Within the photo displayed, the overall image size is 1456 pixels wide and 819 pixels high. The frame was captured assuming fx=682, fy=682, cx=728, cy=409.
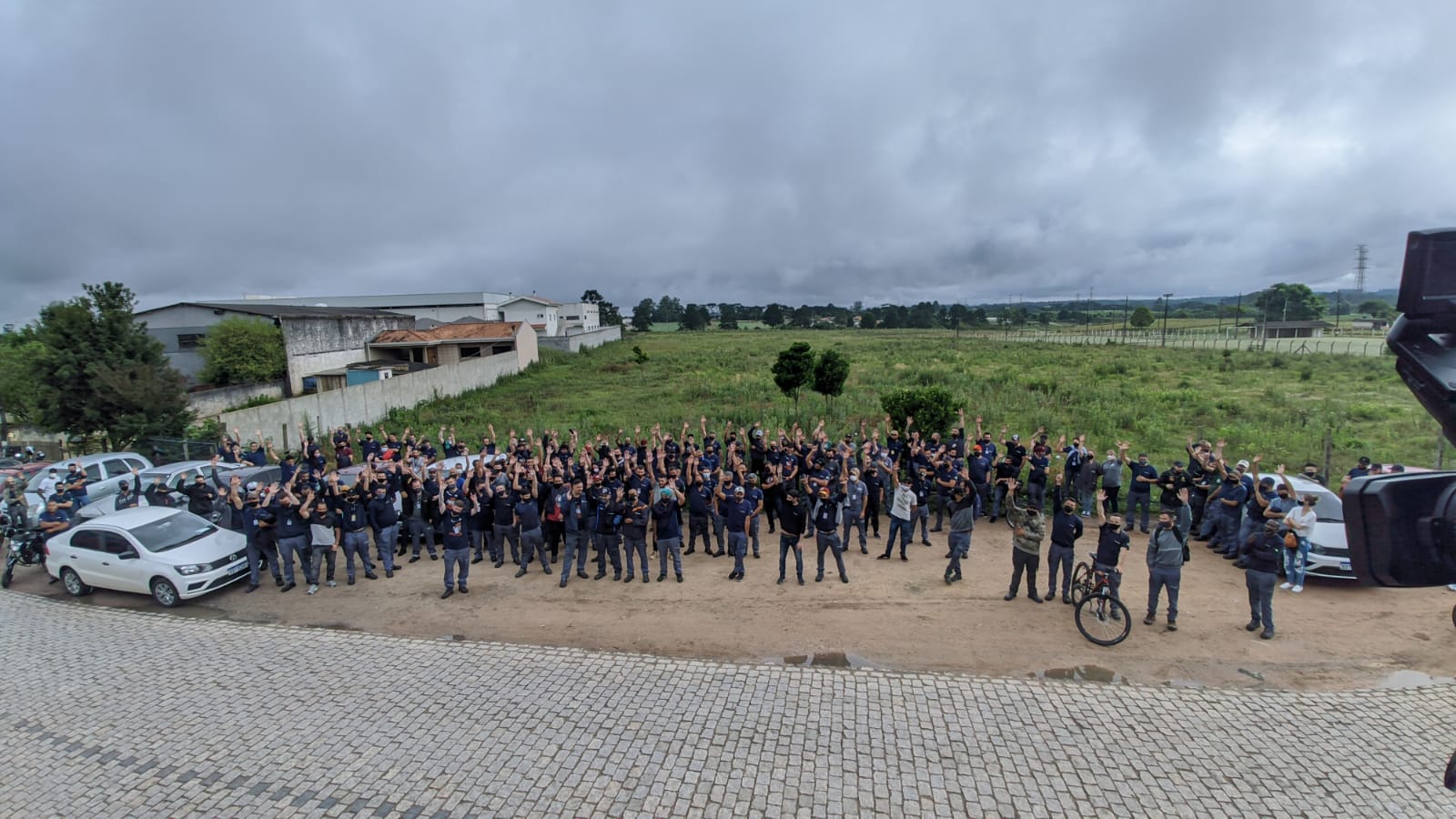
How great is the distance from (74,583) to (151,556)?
1917 millimetres

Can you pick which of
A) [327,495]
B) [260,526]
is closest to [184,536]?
[260,526]

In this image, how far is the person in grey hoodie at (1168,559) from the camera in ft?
26.6

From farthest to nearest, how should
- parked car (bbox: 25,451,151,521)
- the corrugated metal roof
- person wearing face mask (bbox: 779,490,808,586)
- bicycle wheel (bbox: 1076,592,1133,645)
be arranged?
the corrugated metal roof
parked car (bbox: 25,451,151,521)
person wearing face mask (bbox: 779,490,808,586)
bicycle wheel (bbox: 1076,592,1133,645)

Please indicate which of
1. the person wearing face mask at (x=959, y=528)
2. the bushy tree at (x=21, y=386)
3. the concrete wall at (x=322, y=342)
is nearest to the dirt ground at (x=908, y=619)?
the person wearing face mask at (x=959, y=528)

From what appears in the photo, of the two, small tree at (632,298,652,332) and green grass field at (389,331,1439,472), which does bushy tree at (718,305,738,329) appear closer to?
small tree at (632,298,652,332)

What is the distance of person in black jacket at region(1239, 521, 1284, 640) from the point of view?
7746 millimetres

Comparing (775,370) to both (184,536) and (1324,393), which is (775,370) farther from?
(1324,393)

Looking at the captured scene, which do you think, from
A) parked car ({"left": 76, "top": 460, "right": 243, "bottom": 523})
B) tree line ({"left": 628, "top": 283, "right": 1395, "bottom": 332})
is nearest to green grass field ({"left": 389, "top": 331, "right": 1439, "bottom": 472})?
parked car ({"left": 76, "top": 460, "right": 243, "bottom": 523})

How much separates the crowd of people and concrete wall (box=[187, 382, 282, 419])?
12692 millimetres

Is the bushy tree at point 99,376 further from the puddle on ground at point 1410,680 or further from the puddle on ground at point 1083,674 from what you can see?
the puddle on ground at point 1410,680

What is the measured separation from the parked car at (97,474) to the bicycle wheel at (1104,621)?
17272 millimetres

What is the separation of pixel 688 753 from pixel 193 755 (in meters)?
4.52

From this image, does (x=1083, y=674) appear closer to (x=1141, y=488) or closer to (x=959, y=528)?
(x=959, y=528)

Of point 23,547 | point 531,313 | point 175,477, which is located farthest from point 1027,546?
point 531,313
